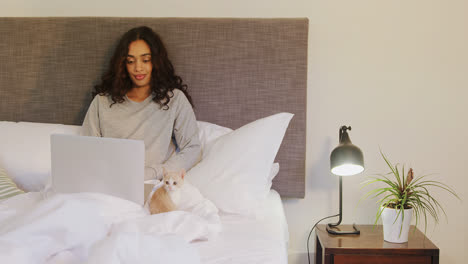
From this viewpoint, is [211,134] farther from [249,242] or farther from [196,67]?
[249,242]

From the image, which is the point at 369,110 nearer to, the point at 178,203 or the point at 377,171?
the point at 377,171

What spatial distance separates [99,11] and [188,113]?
764 mm

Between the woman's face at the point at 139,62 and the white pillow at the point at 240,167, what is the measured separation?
47cm

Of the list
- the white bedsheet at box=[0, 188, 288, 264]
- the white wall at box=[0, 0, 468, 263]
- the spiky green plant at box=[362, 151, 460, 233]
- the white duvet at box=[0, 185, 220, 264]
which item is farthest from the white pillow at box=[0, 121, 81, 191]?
the spiky green plant at box=[362, 151, 460, 233]

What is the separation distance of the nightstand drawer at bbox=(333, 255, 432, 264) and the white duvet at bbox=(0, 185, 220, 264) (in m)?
0.76

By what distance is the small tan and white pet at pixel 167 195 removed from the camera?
1556 millimetres

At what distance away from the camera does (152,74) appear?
2176 mm

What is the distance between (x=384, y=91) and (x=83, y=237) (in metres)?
1.62

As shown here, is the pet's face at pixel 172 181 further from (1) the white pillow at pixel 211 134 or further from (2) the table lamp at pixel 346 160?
(2) the table lamp at pixel 346 160

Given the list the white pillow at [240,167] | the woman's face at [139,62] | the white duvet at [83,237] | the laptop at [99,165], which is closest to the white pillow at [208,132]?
the white pillow at [240,167]

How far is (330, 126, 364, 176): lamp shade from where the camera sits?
192cm

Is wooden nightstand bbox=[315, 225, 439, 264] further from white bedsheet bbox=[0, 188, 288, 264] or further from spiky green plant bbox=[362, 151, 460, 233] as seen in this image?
white bedsheet bbox=[0, 188, 288, 264]

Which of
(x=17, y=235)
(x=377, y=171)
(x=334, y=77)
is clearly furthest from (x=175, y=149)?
(x=17, y=235)

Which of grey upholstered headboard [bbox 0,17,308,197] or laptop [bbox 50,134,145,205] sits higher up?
grey upholstered headboard [bbox 0,17,308,197]
